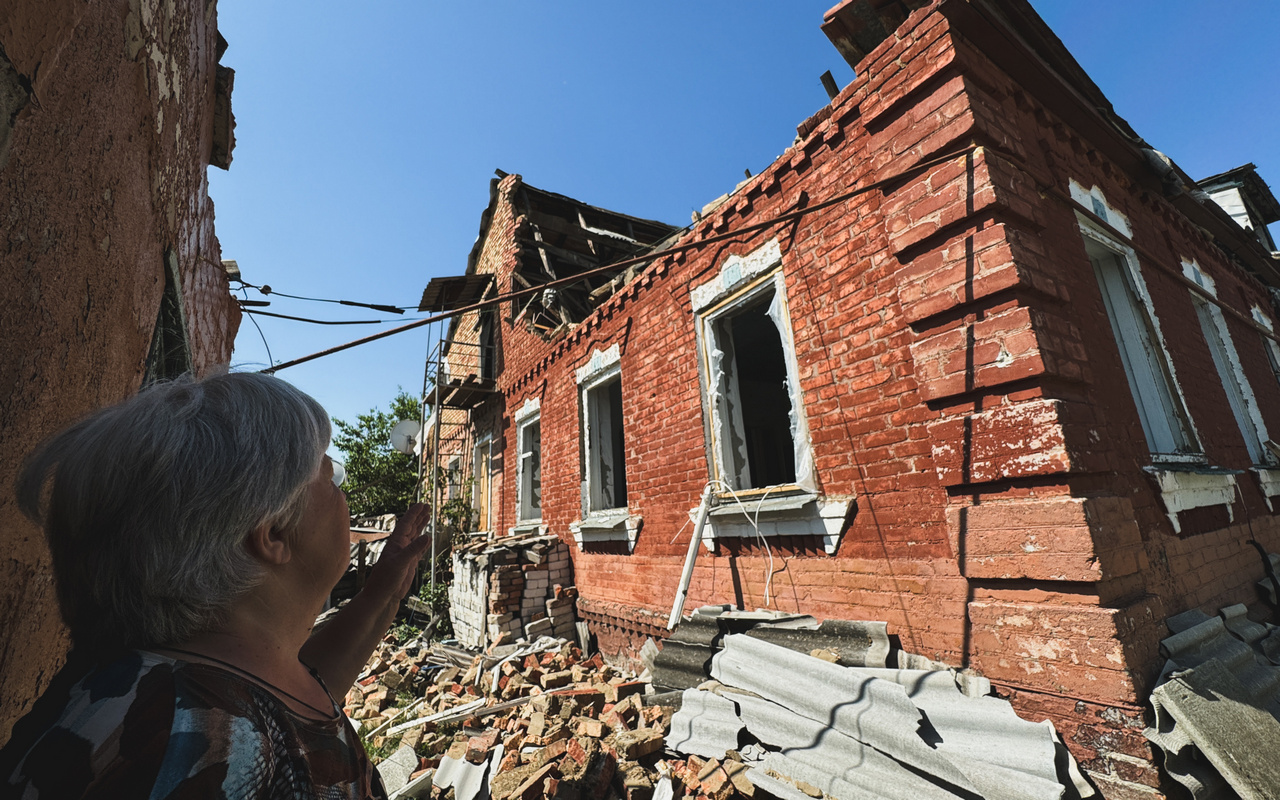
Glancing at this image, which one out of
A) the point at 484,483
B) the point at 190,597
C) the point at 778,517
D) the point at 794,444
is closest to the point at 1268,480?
the point at 794,444

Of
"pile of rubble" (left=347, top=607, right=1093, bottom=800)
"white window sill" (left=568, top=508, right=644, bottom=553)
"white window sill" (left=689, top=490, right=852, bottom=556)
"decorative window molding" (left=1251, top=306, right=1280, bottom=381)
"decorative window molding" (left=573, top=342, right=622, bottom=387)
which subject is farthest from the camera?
"decorative window molding" (left=573, top=342, right=622, bottom=387)

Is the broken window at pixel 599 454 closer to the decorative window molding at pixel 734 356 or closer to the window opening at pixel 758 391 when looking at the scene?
the window opening at pixel 758 391

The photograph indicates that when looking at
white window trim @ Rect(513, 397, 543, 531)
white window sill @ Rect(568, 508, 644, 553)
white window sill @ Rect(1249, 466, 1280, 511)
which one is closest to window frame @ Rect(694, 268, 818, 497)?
white window sill @ Rect(568, 508, 644, 553)

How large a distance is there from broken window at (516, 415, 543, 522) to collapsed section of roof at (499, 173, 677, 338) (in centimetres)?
192

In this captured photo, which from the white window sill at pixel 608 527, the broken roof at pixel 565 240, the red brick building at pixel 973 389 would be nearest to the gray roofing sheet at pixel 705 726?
the red brick building at pixel 973 389

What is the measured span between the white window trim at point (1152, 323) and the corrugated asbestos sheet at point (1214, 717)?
1330 mm

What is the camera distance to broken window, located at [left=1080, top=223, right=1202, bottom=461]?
12.3 feet

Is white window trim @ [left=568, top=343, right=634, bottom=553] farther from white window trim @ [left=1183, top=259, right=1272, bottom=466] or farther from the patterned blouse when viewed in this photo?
white window trim @ [left=1183, top=259, right=1272, bottom=466]

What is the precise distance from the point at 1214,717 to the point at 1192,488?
5.70 feet

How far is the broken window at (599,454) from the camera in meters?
6.61

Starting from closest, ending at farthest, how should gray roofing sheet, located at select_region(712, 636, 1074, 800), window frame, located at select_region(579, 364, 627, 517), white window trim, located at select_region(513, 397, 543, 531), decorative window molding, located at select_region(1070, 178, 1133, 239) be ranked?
gray roofing sheet, located at select_region(712, 636, 1074, 800), decorative window molding, located at select_region(1070, 178, 1133, 239), window frame, located at select_region(579, 364, 627, 517), white window trim, located at select_region(513, 397, 543, 531)

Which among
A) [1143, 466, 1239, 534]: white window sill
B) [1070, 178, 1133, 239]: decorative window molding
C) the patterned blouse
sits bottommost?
the patterned blouse

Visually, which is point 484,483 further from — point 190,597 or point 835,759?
point 190,597

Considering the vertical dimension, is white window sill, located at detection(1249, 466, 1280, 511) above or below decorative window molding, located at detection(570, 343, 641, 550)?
below
